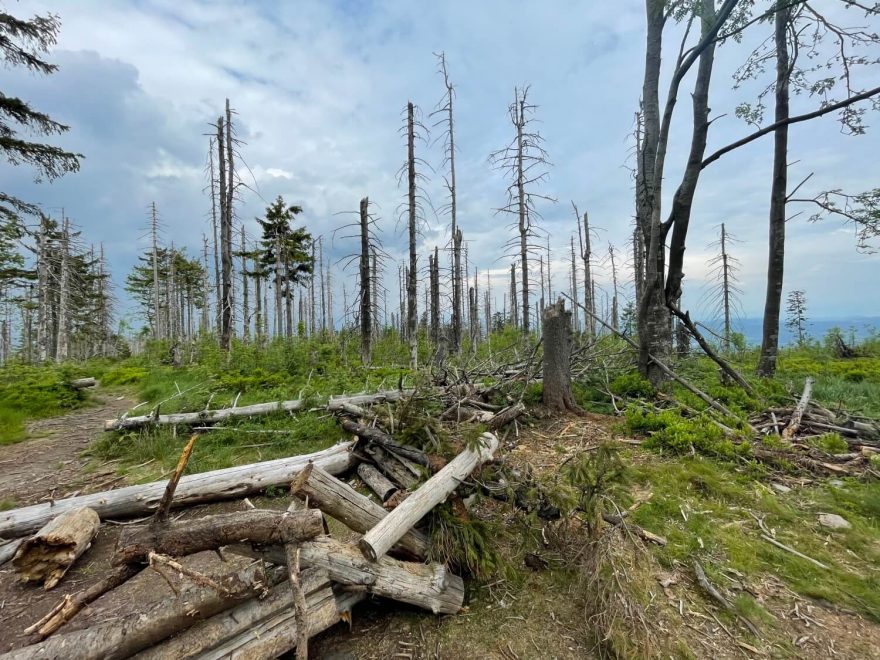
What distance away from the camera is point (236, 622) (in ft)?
7.25

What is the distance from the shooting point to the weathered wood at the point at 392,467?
406 centimetres

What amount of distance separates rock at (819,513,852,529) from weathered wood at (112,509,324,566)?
4397 millimetres

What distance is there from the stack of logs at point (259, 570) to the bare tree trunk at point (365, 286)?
8612 millimetres

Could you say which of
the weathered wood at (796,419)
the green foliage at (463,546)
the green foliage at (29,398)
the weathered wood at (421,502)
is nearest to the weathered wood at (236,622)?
the weathered wood at (421,502)

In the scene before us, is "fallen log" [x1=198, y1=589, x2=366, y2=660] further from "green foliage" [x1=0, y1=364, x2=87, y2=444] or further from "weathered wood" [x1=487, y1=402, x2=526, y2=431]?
"green foliage" [x1=0, y1=364, x2=87, y2=444]

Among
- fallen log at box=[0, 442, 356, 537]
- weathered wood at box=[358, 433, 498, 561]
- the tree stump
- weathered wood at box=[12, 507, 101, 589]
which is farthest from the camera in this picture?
the tree stump

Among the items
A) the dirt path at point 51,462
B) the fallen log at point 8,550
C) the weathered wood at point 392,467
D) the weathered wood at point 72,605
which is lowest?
the fallen log at point 8,550

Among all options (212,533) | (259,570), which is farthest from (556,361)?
(212,533)

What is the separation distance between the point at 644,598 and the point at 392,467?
111 inches

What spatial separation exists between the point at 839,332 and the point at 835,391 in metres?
8.63

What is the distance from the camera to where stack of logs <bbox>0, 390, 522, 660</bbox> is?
195 centimetres

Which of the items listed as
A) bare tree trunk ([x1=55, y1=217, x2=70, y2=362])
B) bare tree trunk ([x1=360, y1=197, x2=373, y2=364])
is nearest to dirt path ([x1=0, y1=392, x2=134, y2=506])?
bare tree trunk ([x1=360, y1=197, x2=373, y2=364])

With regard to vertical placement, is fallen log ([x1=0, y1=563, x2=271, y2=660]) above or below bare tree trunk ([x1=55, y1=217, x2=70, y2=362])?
below

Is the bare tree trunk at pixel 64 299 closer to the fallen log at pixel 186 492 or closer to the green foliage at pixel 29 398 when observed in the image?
the green foliage at pixel 29 398
